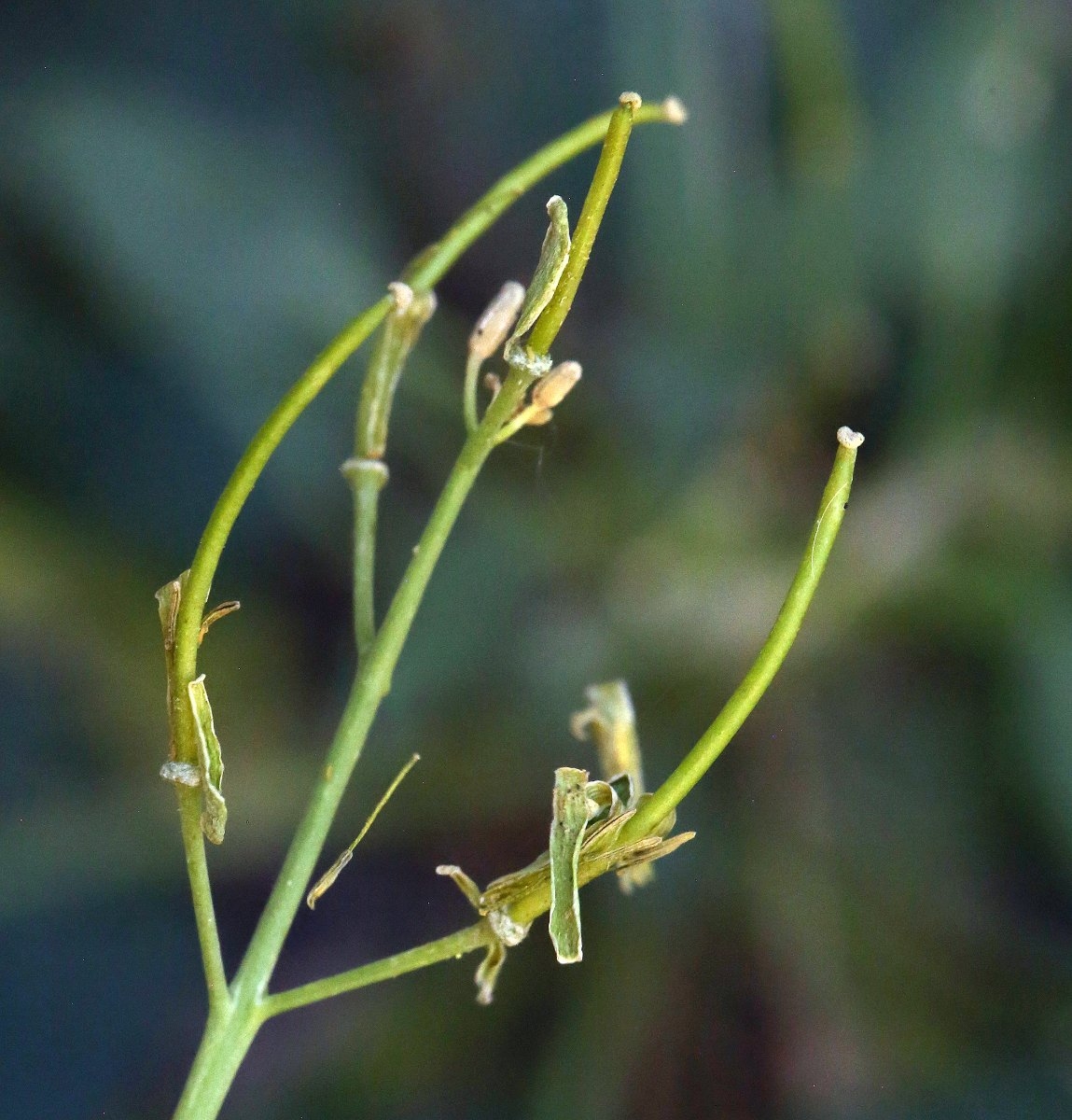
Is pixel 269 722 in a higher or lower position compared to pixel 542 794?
higher

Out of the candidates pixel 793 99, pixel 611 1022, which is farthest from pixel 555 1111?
pixel 793 99

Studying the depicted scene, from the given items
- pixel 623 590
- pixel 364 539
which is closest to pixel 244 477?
pixel 364 539

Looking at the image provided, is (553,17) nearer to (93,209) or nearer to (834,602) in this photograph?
(93,209)

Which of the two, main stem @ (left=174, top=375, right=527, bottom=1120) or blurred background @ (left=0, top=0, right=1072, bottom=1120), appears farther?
blurred background @ (left=0, top=0, right=1072, bottom=1120)

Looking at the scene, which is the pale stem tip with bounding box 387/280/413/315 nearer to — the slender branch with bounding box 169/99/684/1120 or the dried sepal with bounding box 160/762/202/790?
the slender branch with bounding box 169/99/684/1120

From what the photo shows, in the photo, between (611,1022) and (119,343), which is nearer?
(611,1022)

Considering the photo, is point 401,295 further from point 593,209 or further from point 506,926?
point 506,926

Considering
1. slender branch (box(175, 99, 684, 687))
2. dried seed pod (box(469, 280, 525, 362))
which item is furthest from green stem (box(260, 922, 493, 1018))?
dried seed pod (box(469, 280, 525, 362))
